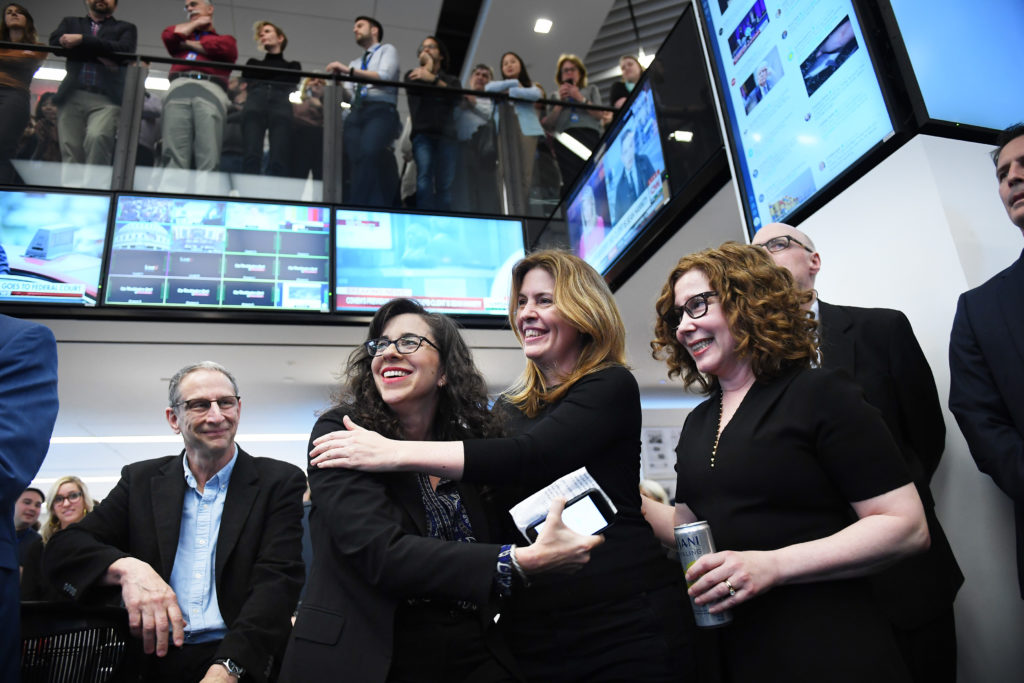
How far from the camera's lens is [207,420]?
2.22 meters

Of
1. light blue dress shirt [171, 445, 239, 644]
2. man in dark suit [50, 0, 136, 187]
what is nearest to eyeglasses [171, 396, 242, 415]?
light blue dress shirt [171, 445, 239, 644]

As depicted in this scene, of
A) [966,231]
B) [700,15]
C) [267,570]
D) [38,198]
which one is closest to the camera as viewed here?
[966,231]

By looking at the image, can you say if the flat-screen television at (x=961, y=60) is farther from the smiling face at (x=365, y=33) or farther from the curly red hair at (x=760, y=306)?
the smiling face at (x=365, y=33)

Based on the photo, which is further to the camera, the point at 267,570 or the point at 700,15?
the point at 700,15

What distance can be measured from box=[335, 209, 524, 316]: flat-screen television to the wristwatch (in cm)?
335

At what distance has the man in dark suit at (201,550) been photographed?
1.75 meters

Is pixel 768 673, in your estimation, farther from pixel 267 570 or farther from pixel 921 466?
pixel 267 570

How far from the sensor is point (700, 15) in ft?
10.3

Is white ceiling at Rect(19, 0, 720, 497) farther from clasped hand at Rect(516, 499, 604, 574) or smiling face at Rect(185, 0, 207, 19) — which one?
smiling face at Rect(185, 0, 207, 19)

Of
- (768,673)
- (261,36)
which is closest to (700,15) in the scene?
(768,673)

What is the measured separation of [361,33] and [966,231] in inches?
232

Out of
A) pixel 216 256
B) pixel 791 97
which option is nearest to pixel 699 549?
pixel 791 97

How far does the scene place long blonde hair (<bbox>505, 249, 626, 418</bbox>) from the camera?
1537 millimetres

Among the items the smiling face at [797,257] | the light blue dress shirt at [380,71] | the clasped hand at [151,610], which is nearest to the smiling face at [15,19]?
the light blue dress shirt at [380,71]
